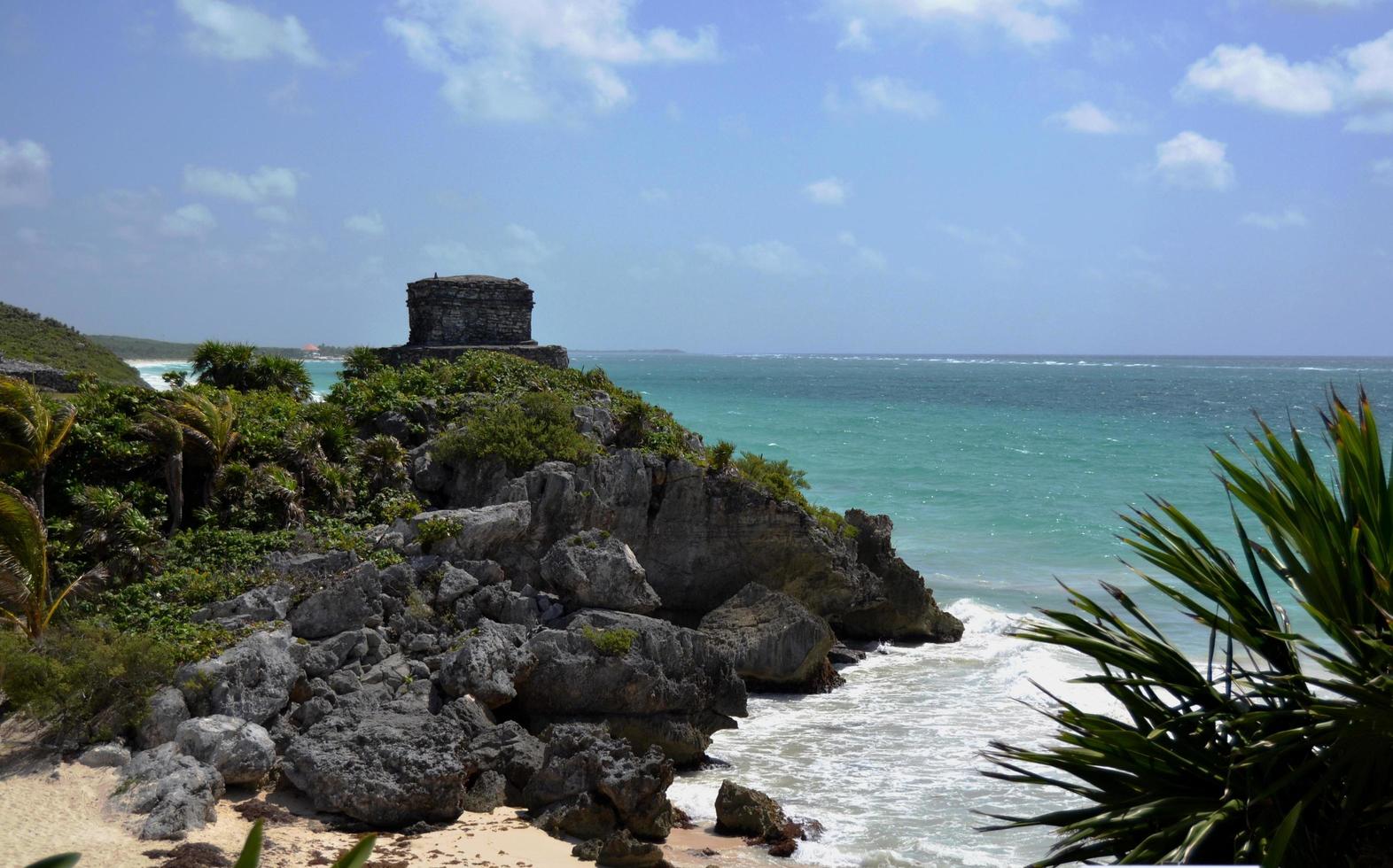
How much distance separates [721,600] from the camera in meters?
17.5

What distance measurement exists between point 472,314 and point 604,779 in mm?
15108

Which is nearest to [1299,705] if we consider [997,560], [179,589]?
[179,589]

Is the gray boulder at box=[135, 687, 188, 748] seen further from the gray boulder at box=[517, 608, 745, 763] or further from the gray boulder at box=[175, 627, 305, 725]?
the gray boulder at box=[517, 608, 745, 763]

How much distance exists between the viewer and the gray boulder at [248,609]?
39.7 feet

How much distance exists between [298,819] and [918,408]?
67.7 m

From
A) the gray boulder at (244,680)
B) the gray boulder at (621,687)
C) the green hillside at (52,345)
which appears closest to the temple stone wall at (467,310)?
the gray boulder at (621,687)

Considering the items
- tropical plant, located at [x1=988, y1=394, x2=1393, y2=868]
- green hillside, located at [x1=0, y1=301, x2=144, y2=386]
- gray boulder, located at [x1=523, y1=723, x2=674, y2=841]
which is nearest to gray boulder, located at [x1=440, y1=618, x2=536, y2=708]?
gray boulder, located at [x1=523, y1=723, x2=674, y2=841]

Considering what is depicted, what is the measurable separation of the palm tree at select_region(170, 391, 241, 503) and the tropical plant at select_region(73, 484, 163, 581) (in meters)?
1.15

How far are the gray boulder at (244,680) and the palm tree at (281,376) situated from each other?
28.6ft

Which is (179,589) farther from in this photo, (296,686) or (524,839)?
(524,839)

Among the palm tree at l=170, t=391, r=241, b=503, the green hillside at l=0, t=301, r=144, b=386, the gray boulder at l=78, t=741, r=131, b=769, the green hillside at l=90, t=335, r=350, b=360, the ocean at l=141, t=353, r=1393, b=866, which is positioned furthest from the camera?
the green hillside at l=90, t=335, r=350, b=360

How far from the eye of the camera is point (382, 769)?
33.2 feet

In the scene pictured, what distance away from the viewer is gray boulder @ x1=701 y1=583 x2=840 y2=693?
50.8ft

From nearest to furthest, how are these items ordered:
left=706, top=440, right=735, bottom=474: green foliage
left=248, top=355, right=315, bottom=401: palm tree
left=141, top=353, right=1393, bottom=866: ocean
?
1. left=141, top=353, right=1393, bottom=866: ocean
2. left=706, top=440, right=735, bottom=474: green foliage
3. left=248, top=355, right=315, bottom=401: palm tree
